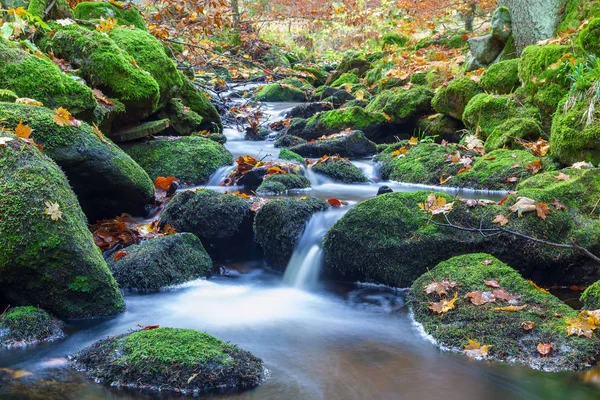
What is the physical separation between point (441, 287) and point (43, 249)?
3.11 metres

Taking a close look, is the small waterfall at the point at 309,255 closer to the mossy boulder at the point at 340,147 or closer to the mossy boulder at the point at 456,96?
the mossy boulder at the point at 340,147

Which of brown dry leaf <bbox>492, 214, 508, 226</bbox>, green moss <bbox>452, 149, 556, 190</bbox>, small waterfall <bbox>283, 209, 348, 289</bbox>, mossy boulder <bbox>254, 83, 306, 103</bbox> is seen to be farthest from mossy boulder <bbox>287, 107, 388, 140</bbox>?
brown dry leaf <bbox>492, 214, 508, 226</bbox>

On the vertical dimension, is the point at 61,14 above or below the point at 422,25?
below

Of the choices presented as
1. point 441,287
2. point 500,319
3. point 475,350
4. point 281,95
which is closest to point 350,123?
point 281,95

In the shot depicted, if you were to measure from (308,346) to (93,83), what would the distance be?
517cm

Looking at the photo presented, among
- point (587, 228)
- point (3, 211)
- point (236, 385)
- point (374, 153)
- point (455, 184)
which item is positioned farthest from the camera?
point (374, 153)

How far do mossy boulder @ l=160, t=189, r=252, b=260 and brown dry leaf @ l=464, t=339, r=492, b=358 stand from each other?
3133 mm

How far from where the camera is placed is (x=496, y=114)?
952 centimetres

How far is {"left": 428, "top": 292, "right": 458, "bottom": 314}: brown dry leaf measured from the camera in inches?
178

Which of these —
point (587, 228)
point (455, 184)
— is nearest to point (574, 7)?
point (455, 184)

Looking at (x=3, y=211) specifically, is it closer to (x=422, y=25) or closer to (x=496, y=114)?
(x=496, y=114)


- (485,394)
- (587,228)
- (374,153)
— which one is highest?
(374,153)

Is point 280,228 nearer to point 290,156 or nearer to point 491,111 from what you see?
point 290,156

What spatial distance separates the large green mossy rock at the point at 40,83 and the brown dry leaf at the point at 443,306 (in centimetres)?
459
